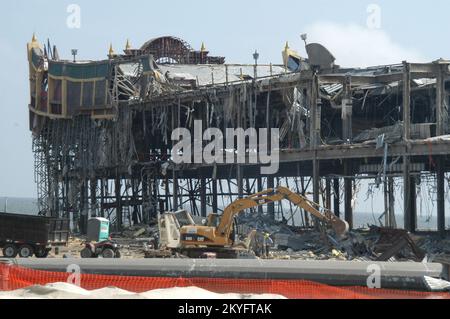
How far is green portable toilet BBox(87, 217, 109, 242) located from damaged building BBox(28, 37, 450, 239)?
9.62 metres

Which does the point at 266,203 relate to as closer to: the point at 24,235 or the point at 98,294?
the point at 24,235

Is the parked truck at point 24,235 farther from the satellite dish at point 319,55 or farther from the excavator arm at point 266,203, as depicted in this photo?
the satellite dish at point 319,55

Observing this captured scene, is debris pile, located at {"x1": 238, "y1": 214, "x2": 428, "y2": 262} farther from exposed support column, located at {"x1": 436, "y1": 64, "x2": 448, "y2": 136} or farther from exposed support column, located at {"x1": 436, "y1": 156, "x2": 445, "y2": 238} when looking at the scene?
exposed support column, located at {"x1": 436, "y1": 156, "x2": 445, "y2": 238}

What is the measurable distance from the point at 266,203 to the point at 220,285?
14072 mm

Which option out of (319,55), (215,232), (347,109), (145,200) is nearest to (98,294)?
(215,232)

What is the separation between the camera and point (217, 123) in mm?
58094

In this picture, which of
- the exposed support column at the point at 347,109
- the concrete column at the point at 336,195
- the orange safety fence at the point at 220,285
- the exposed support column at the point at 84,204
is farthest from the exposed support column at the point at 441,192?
the orange safety fence at the point at 220,285

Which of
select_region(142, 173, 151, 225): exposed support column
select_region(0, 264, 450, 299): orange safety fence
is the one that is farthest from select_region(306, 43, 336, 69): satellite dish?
select_region(0, 264, 450, 299): orange safety fence

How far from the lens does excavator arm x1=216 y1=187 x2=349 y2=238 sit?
37.0 meters

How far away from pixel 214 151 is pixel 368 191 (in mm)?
9284

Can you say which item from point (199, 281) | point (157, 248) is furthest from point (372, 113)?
point (199, 281)

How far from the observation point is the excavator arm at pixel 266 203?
121ft
